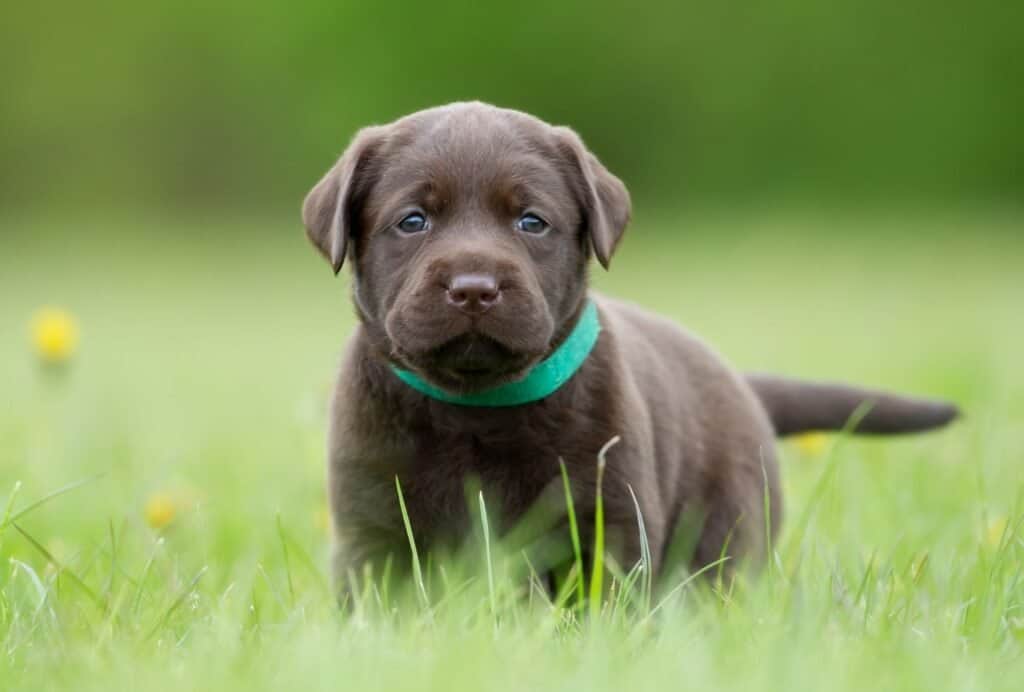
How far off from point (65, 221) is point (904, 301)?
1354 cm

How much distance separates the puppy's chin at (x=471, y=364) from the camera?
2855 millimetres

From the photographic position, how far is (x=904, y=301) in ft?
35.5

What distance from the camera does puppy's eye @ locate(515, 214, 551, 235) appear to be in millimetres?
3049

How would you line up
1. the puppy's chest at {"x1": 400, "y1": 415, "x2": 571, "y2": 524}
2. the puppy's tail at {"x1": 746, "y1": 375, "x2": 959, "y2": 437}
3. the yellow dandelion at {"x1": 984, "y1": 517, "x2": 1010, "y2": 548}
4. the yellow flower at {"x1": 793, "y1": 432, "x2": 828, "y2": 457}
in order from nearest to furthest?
the puppy's chest at {"x1": 400, "y1": 415, "x2": 571, "y2": 524} < the yellow dandelion at {"x1": 984, "y1": 517, "x2": 1010, "y2": 548} < the puppy's tail at {"x1": 746, "y1": 375, "x2": 959, "y2": 437} < the yellow flower at {"x1": 793, "y1": 432, "x2": 828, "y2": 457}

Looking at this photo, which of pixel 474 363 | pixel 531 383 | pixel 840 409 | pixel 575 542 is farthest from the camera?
pixel 840 409

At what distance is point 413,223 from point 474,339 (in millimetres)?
344

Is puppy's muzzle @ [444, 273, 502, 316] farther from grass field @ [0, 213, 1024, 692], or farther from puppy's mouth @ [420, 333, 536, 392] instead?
grass field @ [0, 213, 1024, 692]

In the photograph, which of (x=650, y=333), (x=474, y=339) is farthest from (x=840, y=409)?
(x=474, y=339)

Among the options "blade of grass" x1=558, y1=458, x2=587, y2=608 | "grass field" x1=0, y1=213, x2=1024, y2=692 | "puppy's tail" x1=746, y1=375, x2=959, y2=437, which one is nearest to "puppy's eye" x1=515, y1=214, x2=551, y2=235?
"blade of grass" x1=558, y1=458, x2=587, y2=608

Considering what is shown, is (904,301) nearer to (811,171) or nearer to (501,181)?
(501,181)

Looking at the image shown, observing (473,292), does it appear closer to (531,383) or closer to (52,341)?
(531,383)

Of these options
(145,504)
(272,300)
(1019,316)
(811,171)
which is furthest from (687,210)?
(145,504)

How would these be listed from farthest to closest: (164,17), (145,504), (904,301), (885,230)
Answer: (164,17), (885,230), (904,301), (145,504)

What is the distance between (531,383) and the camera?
304 centimetres
